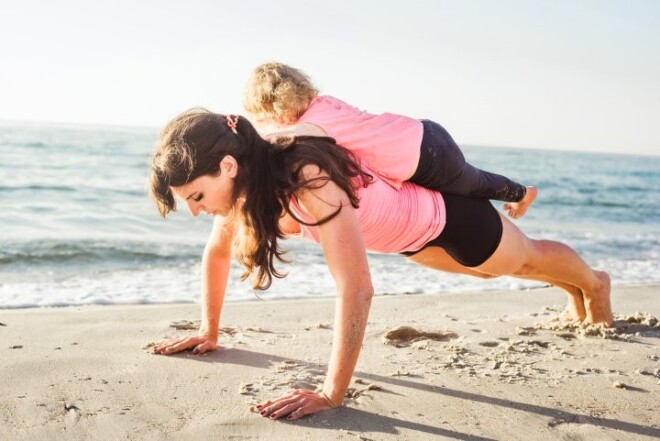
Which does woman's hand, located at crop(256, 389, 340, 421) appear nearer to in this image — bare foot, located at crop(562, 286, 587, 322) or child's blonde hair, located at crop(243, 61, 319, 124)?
child's blonde hair, located at crop(243, 61, 319, 124)

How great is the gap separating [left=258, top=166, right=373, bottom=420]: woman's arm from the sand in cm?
20

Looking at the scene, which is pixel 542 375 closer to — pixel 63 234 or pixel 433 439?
pixel 433 439

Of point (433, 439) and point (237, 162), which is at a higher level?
point (237, 162)

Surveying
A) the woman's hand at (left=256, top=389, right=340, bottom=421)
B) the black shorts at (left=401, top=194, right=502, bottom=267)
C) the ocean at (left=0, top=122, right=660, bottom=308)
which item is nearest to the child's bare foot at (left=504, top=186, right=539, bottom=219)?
the black shorts at (left=401, top=194, right=502, bottom=267)

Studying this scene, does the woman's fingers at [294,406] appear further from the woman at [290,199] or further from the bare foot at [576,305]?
→ the bare foot at [576,305]

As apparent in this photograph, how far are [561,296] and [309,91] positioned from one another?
10.3 ft

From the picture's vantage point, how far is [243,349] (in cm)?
354

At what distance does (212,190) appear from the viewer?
101 inches

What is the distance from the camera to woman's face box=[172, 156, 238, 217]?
2.53 m

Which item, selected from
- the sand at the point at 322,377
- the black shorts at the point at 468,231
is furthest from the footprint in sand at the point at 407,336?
the black shorts at the point at 468,231

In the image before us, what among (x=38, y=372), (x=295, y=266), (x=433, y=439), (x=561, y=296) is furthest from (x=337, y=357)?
(x=295, y=266)

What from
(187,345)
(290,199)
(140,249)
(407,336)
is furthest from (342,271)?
(140,249)

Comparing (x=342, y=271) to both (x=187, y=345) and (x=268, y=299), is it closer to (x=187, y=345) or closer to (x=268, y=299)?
(x=187, y=345)

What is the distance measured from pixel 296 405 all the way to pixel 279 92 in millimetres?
1300
